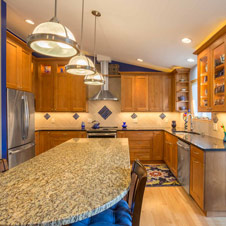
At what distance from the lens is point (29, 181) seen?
1154 mm

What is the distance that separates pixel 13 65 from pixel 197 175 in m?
3.55

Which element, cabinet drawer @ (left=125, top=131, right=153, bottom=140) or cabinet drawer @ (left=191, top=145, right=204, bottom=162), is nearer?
cabinet drawer @ (left=191, top=145, right=204, bottom=162)

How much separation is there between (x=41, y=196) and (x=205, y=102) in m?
2.82

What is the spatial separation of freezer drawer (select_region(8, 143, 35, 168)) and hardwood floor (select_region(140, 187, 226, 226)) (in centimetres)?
234

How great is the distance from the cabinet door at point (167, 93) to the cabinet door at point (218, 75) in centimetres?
218

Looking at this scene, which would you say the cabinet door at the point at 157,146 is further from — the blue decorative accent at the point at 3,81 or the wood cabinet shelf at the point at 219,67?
the blue decorative accent at the point at 3,81

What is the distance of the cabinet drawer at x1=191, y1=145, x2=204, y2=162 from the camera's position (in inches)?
85.8

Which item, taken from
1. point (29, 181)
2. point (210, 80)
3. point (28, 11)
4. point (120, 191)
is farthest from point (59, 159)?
point (28, 11)

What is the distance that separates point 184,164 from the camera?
280cm

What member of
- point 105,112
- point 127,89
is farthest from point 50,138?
point 127,89

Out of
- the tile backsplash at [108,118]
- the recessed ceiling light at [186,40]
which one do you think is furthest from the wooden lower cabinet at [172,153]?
the recessed ceiling light at [186,40]

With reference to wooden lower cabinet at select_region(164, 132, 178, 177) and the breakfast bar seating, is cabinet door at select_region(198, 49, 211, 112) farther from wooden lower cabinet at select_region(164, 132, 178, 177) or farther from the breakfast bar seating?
the breakfast bar seating

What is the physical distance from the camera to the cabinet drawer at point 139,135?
174 inches

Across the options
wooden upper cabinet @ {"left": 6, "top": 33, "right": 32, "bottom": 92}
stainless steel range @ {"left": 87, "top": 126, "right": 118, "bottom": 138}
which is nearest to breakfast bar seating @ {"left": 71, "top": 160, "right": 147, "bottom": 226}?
wooden upper cabinet @ {"left": 6, "top": 33, "right": 32, "bottom": 92}
